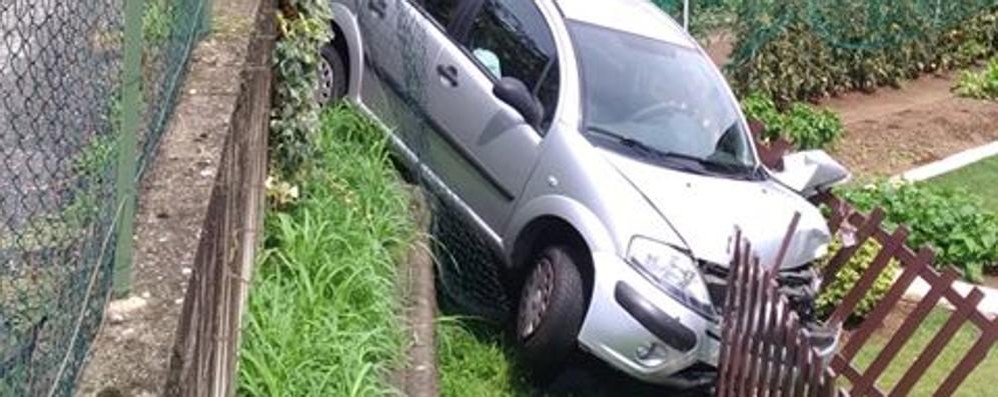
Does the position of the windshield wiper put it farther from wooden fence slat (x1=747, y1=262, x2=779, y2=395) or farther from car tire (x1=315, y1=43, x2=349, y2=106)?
car tire (x1=315, y1=43, x2=349, y2=106)

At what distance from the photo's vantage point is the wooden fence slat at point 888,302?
6.77 metres

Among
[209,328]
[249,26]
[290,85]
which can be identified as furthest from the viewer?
[290,85]

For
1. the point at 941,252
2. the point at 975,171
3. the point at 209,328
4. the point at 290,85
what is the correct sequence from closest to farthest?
the point at 209,328, the point at 290,85, the point at 941,252, the point at 975,171

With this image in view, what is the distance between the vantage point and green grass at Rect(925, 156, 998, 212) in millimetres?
10977

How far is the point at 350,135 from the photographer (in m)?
7.43

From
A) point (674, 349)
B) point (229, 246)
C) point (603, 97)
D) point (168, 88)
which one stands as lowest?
point (674, 349)

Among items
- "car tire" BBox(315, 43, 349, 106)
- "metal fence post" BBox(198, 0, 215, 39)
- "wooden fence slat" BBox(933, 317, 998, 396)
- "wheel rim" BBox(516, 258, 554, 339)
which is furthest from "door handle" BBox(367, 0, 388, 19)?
"wooden fence slat" BBox(933, 317, 998, 396)

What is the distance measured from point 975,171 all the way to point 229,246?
8.99 meters

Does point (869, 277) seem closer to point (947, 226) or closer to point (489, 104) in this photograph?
point (947, 226)

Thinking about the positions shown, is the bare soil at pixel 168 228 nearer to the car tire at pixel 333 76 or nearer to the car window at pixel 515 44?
the car window at pixel 515 44

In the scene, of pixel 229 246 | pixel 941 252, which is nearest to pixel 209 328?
pixel 229 246

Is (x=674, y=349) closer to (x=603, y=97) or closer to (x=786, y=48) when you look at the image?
(x=603, y=97)

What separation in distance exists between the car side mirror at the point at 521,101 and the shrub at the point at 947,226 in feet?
9.54

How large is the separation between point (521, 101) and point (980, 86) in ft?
28.0
